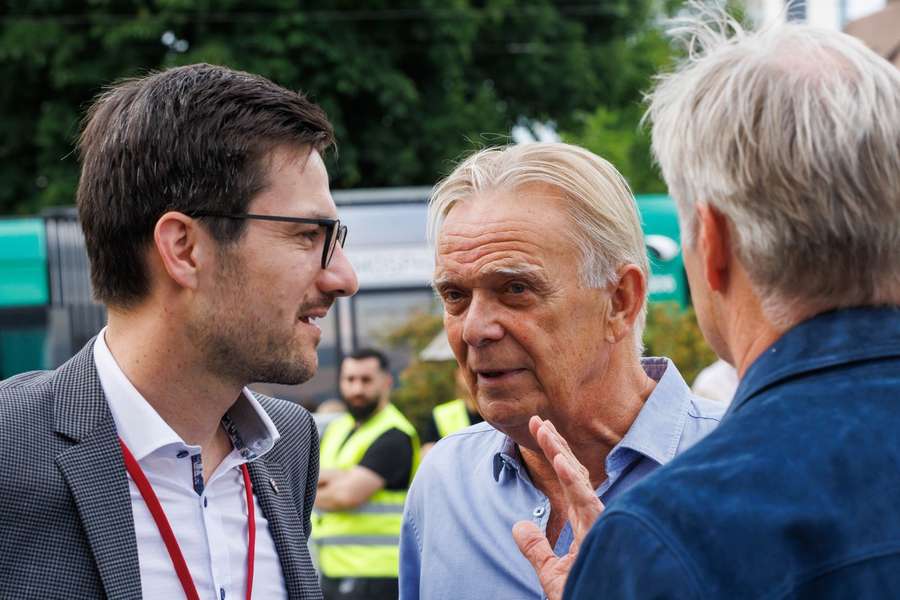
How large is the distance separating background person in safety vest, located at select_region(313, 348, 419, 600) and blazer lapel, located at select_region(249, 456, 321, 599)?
14.7 feet

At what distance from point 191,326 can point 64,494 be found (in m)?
0.40

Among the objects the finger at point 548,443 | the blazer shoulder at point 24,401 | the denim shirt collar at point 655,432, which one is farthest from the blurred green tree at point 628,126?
the finger at point 548,443

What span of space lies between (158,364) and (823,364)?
1297 millimetres

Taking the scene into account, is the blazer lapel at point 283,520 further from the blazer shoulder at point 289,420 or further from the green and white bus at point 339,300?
the green and white bus at point 339,300

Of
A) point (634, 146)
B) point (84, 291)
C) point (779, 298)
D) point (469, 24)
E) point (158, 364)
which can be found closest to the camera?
point (779, 298)

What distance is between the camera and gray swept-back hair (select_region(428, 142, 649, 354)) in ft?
8.29

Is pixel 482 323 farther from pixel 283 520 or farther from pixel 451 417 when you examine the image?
pixel 451 417

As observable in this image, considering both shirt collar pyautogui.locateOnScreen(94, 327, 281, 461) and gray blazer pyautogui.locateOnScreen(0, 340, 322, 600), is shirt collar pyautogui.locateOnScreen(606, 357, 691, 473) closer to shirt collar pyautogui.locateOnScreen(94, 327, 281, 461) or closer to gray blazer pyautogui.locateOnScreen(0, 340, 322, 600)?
shirt collar pyautogui.locateOnScreen(94, 327, 281, 461)

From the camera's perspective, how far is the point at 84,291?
12.0 m

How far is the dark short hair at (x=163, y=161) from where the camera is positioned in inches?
87.0

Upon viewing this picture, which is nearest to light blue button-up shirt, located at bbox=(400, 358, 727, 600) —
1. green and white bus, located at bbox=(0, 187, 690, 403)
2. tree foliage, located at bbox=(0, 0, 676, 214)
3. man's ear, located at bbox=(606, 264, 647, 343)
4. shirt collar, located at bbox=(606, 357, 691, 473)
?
shirt collar, located at bbox=(606, 357, 691, 473)

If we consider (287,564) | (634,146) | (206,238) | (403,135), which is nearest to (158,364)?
(206,238)

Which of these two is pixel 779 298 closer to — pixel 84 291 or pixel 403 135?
pixel 84 291

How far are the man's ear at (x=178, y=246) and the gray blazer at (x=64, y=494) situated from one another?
24cm
